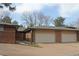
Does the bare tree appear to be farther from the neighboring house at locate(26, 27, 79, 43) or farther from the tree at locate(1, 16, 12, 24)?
the tree at locate(1, 16, 12, 24)

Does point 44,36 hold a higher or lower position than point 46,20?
lower

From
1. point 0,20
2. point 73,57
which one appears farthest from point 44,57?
point 0,20

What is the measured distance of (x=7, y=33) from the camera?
150 inches

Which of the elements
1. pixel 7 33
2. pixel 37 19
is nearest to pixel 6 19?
pixel 7 33

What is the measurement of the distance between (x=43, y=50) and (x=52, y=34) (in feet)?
1.11

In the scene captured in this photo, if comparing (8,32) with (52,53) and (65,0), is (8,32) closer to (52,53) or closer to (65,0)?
(52,53)

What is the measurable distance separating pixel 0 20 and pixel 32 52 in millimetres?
838

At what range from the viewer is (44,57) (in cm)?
372

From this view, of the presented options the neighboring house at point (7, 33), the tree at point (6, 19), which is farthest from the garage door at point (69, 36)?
the tree at point (6, 19)

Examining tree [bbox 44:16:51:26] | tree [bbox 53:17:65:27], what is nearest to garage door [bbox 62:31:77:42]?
tree [bbox 53:17:65:27]

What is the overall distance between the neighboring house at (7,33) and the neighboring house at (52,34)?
0.34 meters

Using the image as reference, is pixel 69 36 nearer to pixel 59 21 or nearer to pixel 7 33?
pixel 59 21

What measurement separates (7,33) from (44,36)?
2.25 feet

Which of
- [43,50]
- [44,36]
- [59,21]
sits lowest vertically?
[43,50]
